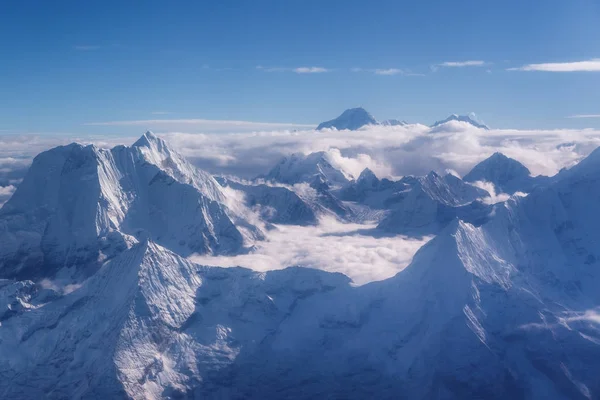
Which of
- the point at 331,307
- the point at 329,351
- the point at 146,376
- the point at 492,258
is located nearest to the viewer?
the point at 146,376

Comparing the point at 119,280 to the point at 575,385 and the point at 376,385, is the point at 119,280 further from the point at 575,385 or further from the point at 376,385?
the point at 575,385

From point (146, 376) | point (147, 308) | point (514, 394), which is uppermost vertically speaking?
point (147, 308)

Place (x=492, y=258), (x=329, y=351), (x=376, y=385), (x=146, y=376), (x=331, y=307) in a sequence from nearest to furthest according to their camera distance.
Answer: (x=146, y=376) → (x=376, y=385) → (x=329, y=351) → (x=331, y=307) → (x=492, y=258)

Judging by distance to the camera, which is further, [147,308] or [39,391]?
[147,308]

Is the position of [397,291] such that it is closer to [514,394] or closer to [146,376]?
[514,394]

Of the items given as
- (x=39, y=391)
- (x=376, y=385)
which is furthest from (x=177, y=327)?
(x=376, y=385)

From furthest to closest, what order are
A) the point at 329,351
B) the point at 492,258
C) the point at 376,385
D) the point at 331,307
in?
the point at 492,258
the point at 331,307
the point at 329,351
the point at 376,385

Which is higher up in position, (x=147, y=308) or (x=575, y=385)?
(x=147, y=308)

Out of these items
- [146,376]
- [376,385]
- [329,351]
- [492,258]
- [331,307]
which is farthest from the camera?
[492,258]

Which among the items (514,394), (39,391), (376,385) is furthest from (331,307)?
(39,391)
